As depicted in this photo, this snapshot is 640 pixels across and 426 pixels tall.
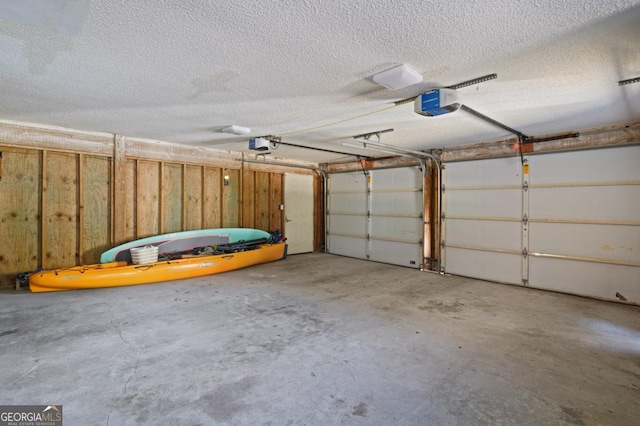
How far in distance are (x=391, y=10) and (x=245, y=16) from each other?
0.85 metres

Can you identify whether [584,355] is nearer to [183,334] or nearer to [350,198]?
[183,334]

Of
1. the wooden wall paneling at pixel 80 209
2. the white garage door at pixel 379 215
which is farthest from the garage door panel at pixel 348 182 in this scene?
the wooden wall paneling at pixel 80 209

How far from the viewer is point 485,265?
16.9ft

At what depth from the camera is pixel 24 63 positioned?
238cm

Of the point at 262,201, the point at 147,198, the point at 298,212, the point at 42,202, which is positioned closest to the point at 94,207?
the point at 42,202

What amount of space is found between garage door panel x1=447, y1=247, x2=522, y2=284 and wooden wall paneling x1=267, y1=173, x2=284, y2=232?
384 centimetres

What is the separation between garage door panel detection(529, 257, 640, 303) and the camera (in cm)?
391

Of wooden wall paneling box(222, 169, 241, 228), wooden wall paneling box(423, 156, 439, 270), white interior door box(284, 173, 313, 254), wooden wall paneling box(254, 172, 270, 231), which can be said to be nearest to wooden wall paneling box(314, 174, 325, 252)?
white interior door box(284, 173, 313, 254)

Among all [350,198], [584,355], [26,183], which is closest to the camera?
[584,355]

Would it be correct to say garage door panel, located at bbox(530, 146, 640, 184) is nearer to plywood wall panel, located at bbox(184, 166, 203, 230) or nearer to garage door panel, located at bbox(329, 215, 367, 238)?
garage door panel, located at bbox(329, 215, 367, 238)

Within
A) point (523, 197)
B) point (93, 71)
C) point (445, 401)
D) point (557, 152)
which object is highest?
point (93, 71)

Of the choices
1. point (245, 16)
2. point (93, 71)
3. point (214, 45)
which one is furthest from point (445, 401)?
point (93, 71)

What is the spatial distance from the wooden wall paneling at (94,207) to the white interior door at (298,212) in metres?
3.64

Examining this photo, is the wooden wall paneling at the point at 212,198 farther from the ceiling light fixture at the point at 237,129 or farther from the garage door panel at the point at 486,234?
the garage door panel at the point at 486,234
